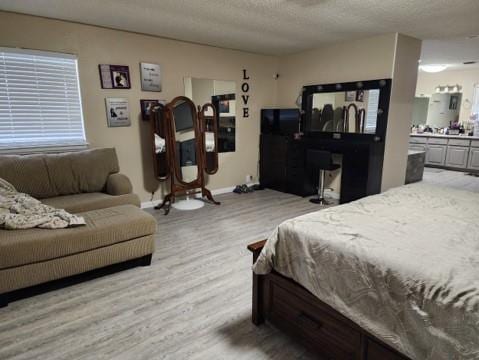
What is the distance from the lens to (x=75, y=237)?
2.20m

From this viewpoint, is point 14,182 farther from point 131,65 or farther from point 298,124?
point 298,124

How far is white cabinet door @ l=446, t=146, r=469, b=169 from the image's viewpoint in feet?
21.6

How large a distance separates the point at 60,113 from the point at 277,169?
3.30m

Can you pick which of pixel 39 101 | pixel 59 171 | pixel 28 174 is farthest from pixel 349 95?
pixel 28 174

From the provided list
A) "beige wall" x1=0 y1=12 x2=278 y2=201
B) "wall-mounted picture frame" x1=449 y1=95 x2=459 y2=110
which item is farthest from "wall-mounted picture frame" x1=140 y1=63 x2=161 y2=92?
"wall-mounted picture frame" x1=449 y1=95 x2=459 y2=110

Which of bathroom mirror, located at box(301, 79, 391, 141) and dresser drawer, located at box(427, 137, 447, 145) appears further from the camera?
dresser drawer, located at box(427, 137, 447, 145)

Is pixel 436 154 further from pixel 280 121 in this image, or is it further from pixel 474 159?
pixel 280 121

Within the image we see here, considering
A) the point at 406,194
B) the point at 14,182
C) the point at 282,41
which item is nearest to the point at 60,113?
the point at 14,182

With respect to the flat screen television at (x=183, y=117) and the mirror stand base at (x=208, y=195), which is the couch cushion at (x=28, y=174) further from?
the mirror stand base at (x=208, y=195)

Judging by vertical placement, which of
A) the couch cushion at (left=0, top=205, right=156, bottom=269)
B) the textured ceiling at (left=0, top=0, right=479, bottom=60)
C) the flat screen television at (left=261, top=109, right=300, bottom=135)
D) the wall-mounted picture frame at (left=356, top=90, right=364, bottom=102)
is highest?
the textured ceiling at (left=0, top=0, right=479, bottom=60)

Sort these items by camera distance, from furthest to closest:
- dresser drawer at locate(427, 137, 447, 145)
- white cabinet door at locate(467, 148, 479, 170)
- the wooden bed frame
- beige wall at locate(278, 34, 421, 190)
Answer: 1. dresser drawer at locate(427, 137, 447, 145)
2. white cabinet door at locate(467, 148, 479, 170)
3. beige wall at locate(278, 34, 421, 190)
4. the wooden bed frame

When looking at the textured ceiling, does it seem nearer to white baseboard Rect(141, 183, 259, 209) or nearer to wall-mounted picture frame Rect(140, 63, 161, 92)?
wall-mounted picture frame Rect(140, 63, 161, 92)

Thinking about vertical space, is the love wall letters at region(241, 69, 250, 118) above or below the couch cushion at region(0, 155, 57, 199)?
above

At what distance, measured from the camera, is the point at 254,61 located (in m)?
5.06
